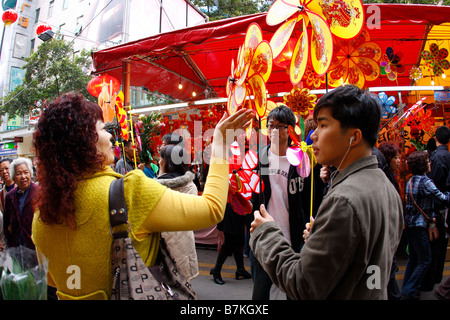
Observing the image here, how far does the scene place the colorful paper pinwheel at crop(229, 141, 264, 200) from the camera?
5.87ft

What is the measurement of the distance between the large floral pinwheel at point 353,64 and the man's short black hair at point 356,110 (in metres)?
1.87

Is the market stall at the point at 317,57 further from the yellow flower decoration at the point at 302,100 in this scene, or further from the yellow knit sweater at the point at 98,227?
the yellow knit sweater at the point at 98,227

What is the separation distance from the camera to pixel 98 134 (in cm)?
112

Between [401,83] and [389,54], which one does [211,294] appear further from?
[401,83]

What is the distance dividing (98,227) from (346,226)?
766 mm

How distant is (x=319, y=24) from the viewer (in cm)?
171

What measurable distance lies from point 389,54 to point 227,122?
4.27m

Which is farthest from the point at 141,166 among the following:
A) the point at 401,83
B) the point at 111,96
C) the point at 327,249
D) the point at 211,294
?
the point at 401,83

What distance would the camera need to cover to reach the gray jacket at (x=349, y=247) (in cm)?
85

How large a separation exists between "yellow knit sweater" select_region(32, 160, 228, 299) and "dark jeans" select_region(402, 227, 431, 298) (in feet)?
9.96

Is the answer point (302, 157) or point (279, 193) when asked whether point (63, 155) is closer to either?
point (302, 157)

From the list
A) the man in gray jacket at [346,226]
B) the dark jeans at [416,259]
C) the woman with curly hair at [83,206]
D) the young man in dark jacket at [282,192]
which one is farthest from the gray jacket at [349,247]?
the dark jeans at [416,259]

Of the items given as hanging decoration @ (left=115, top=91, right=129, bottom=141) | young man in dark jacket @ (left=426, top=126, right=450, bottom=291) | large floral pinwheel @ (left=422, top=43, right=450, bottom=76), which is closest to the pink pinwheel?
young man in dark jacket @ (left=426, top=126, right=450, bottom=291)

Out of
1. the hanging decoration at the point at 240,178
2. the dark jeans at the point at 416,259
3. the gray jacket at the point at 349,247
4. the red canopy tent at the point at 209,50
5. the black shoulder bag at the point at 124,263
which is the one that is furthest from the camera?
the red canopy tent at the point at 209,50
